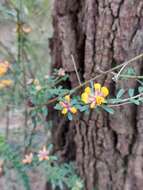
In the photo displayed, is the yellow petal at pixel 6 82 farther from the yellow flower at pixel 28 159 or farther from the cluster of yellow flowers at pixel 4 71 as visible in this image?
the yellow flower at pixel 28 159

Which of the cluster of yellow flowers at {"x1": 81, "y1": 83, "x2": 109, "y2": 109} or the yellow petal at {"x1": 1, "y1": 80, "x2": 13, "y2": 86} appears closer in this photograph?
the cluster of yellow flowers at {"x1": 81, "y1": 83, "x2": 109, "y2": 109}

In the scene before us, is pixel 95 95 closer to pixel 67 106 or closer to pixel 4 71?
pixel 67 106

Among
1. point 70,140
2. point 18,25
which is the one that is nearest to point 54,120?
point 70,140

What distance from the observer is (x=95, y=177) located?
117 cm

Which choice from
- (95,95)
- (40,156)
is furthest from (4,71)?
(95,95)

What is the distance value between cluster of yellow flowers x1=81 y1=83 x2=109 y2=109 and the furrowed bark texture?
0.58ft

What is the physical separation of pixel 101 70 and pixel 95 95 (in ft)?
0.65

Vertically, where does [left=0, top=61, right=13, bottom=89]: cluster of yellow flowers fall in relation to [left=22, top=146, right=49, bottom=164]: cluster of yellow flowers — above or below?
above

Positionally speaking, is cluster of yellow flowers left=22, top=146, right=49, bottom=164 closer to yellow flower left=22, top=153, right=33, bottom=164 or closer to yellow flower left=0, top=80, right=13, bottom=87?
yellow flower left=22, top=153, right=33, bottom=164

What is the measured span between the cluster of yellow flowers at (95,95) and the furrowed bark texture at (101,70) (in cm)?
18

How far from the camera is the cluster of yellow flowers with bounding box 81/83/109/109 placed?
28.8 inches

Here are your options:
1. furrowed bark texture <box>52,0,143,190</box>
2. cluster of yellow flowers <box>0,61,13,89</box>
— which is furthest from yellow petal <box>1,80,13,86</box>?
furrowed bark texture <box>52,0,143,190</box>

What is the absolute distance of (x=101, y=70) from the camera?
36.4 inches

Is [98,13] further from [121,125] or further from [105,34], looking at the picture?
[121,125]
